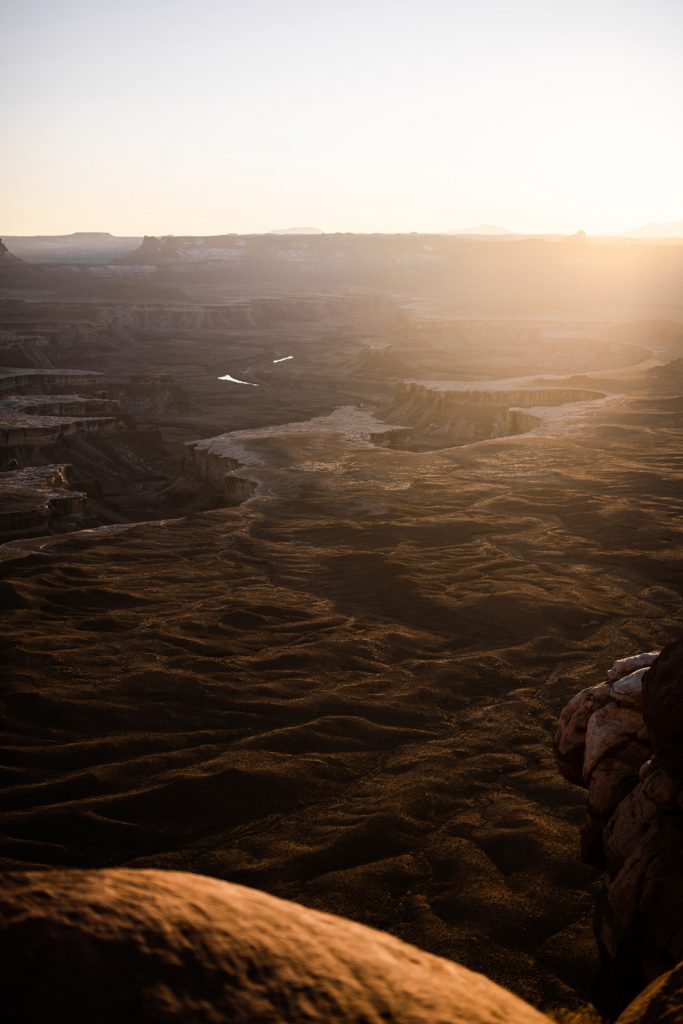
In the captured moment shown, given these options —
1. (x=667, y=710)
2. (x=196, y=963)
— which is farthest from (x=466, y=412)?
(x=196, y=963)

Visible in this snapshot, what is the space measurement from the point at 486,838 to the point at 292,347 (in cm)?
6165

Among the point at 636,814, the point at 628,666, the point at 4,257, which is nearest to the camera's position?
the point at 636,814

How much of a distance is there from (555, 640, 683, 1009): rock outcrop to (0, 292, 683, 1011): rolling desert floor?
→ 1.40 ft

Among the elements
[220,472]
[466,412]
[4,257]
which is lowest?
[220,472]

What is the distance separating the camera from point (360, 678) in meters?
11.2

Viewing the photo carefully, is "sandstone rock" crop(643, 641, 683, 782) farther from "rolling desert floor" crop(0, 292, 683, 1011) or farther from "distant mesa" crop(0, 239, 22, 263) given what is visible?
Result: "distant mesa" crop(0, 239, 22, 263)

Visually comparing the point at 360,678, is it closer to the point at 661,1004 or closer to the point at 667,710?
the point at 667,710

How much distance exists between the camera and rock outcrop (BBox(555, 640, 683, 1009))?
5289mm

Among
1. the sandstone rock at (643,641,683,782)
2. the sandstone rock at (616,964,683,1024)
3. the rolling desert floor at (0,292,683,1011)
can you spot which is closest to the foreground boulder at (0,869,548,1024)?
the sandstone rock at (616,964,683,1024)

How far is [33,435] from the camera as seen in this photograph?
28.2 metres

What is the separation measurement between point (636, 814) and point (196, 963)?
171 inches

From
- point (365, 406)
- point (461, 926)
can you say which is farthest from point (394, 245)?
point (461, 926)

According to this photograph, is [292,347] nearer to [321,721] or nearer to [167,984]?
[321,721]

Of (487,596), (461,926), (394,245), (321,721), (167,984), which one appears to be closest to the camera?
(167,984)
